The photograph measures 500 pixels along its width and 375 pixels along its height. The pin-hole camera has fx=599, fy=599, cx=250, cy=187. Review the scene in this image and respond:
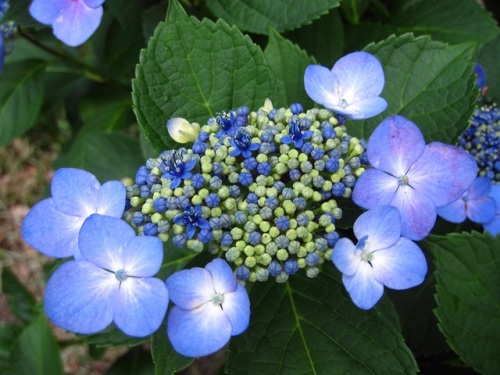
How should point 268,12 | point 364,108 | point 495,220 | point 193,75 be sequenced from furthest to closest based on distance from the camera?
point 268,12 → point 495,220 → point 193,75 → point 364,108

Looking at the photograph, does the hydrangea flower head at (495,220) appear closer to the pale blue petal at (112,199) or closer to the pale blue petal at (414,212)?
the pale blue petal at (414,212)

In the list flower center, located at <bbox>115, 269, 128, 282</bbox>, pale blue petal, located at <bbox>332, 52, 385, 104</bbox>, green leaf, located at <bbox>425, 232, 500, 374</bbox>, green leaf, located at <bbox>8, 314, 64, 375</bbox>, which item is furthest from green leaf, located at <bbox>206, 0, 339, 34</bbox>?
A: green leaf, located at <bbox>8, 314, 64, 375</bbox>

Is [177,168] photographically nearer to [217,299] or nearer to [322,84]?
[217,299]

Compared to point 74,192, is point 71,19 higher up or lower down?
higher up

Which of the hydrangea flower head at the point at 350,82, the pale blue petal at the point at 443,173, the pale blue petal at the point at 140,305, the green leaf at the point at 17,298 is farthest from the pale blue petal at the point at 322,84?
the green leaf at the point at 17,298

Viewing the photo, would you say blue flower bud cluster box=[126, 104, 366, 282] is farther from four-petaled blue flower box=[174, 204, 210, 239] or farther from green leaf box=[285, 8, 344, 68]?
green leaf box=[285, 8, 344, 68]

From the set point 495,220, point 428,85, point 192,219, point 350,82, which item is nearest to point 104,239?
point 192,219
